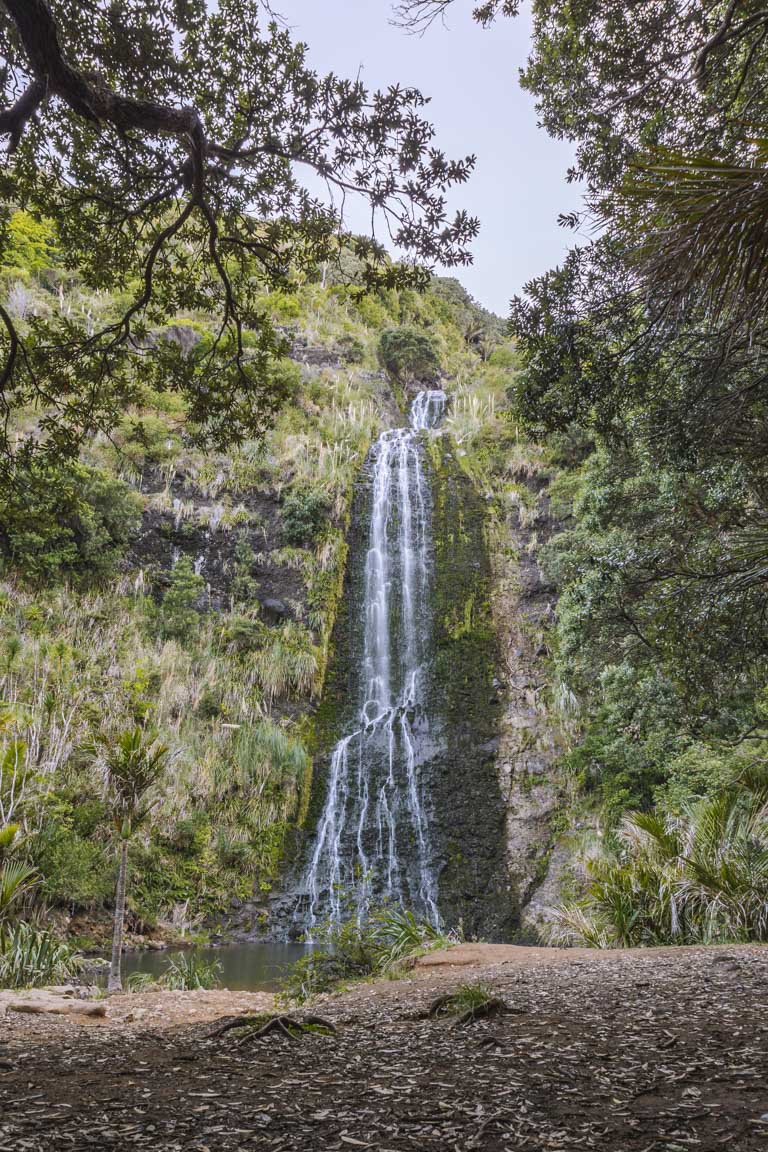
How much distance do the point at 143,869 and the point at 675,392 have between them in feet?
38.6

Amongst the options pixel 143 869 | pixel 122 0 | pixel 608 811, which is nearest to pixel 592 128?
pixel 122 0

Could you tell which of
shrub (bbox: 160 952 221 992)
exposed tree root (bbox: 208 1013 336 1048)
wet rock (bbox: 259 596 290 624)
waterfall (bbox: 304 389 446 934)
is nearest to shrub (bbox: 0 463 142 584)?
wet rock (bbox: 259 596 290 624)

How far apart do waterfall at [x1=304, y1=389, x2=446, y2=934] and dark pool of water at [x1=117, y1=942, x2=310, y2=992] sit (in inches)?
30.0

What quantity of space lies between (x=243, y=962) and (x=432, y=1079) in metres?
9.10

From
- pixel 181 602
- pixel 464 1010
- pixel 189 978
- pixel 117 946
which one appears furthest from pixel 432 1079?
pixel 181 602

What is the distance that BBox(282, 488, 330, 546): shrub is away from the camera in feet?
62.8

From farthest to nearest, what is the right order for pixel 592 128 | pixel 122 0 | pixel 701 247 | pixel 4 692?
pixel 4 692 < pixel 592 128 < pixel 122 0 < pixel 701 247

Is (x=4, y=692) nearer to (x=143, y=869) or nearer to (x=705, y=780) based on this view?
(x=143, y=869)

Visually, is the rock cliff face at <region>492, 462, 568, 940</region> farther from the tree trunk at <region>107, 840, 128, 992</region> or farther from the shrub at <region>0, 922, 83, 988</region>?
the shrub at <region>0, 922, 83, 988</region>

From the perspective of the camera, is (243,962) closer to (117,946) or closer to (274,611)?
(117,946)

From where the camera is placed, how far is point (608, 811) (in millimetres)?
11961

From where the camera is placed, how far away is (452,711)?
1585cm

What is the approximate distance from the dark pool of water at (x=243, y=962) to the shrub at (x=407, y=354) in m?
24.7

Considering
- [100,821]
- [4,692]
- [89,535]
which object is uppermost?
[89,535]
